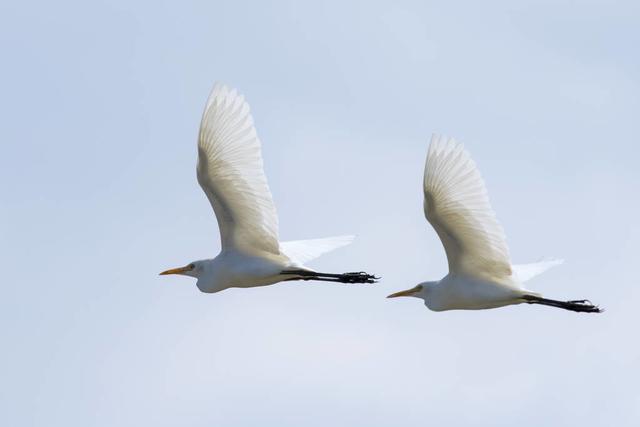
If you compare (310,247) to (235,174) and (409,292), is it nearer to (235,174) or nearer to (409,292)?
(409,292)

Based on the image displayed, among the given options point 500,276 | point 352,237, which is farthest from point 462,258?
point 352,237

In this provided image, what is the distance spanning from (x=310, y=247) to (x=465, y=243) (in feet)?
13.0

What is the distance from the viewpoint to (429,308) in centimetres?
3512

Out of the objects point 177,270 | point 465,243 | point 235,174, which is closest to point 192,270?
point 177,270

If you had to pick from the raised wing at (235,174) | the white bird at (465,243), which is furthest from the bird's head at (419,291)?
the raised wing at (235,174)

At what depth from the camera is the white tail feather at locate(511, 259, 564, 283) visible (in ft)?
117

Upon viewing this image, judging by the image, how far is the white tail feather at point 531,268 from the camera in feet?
117

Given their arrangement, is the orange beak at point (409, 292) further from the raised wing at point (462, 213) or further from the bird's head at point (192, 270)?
the bird's head at point (192, 270)

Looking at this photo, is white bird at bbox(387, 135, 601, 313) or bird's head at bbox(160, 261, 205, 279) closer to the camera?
white bird at bbox(387, 135, 601, 313)

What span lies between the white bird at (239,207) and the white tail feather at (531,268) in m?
2.65

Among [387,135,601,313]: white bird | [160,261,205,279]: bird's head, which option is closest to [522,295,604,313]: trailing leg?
[387,135,601,313]: white bird

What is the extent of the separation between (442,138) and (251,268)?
4.53m

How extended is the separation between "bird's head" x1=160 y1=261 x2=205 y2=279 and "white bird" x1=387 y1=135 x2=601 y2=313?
358 cm

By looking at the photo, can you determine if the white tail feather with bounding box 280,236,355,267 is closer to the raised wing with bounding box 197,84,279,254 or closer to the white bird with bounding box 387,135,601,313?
the raised wing with bounding box 197,84,279,254
